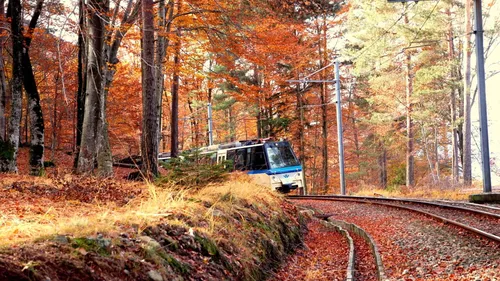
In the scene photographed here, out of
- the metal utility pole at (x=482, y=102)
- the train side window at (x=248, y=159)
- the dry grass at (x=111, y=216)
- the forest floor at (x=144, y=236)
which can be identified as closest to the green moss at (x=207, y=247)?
the forest floor at (x=144, y=236)

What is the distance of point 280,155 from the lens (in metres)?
22.4

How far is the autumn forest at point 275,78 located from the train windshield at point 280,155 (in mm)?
2809

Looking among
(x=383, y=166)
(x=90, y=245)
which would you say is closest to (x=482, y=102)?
(x=90, y=245)

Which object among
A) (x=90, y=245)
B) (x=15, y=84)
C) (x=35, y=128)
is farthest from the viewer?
(x=15, y=84)

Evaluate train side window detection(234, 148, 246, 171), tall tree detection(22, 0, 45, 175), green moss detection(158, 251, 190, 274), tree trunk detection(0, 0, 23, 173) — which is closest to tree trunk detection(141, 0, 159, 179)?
tall tree detection(22, 0, 45, 175)

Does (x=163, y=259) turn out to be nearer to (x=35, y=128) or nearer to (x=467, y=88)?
(x=35, y=128)

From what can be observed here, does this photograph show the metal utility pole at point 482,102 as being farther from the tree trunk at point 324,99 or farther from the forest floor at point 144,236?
the tree trunk at point 324,99

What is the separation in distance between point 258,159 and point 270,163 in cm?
61

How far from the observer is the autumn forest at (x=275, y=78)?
13211 millimetres

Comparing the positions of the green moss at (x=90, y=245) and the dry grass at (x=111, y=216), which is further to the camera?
the dry grass at (x=111, y=216)

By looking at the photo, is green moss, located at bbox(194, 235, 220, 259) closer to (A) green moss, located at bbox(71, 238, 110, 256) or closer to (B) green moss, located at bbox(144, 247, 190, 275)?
(B) green moss, located at bbox(144, 247, 190, 275)

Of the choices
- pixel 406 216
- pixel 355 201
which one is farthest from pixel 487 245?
pixel 355 201

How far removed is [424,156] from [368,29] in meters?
17.0

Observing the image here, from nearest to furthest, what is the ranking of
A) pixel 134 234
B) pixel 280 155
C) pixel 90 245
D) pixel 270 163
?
pixel 90 245
pixel 134 234
pixel 270 163
pixel 280 155
